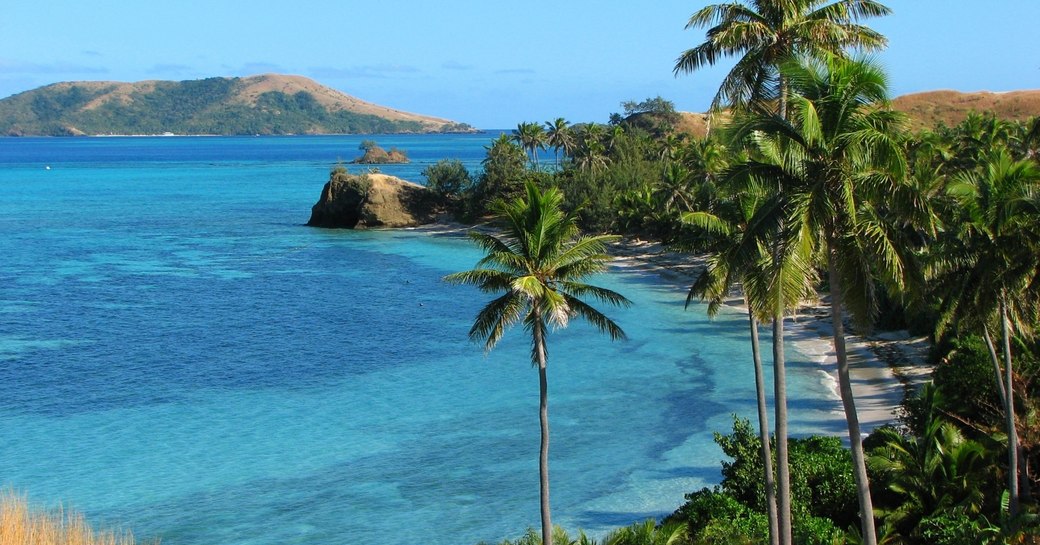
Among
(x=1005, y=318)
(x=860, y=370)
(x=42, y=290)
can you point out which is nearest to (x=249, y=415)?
(x=860, y=370)

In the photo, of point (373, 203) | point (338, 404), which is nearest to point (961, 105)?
point (373, 203)

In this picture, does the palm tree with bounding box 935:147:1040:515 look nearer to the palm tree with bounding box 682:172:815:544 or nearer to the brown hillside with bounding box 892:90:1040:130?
the palm tree with bounding box 682:172:815:544

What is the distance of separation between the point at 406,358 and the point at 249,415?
32.1 feet

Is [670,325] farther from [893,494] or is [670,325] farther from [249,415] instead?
[893,494]

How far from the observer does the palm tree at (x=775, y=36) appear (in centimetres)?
1908

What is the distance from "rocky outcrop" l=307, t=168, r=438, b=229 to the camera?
312ft

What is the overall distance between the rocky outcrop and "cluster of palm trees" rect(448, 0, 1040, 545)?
71.9m

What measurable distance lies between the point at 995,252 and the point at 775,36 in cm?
621

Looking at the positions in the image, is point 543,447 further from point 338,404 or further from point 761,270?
point 338,404

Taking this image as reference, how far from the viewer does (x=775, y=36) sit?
63.3ft

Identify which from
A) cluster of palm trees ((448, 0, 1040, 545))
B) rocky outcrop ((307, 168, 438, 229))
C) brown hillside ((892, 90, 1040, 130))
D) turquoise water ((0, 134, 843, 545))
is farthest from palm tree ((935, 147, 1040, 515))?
brown hillside ((892, 90, 1040, 130))

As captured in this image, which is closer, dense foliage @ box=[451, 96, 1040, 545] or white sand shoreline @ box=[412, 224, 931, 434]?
dense foliage @ box=[451, 96, 1040, 545]

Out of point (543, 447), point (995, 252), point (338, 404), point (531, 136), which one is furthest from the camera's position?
point (531, 136)

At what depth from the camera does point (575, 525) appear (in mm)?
26328
